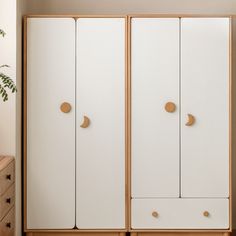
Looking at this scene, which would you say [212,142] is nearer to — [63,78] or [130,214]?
[130,214]

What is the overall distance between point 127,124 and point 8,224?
41.1 inches

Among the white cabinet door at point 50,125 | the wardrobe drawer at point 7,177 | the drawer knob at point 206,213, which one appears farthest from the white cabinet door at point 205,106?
the wardrobe drawer at point 7,177

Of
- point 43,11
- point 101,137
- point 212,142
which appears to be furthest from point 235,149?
point 43,11

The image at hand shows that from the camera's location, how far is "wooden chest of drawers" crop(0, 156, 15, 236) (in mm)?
2967

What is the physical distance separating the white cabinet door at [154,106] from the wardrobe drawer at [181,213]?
0.07 m

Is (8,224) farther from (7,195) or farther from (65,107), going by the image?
(65,107)

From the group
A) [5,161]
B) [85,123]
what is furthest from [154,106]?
[5,161]

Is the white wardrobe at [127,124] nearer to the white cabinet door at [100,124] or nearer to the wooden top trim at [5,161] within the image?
the white cabinet door at [100,124]

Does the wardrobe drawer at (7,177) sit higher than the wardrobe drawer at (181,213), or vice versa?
the wardrobe drawer at (7,177)

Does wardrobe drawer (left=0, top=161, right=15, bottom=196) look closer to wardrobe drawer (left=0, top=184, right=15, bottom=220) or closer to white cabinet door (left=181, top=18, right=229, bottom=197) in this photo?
wardrobe drawer (left=0, top=184, right=15, bottom=220)

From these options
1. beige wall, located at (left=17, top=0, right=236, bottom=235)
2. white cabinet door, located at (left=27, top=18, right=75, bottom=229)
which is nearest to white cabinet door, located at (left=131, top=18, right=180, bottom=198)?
white cabinet door, located at (left=27, top=18, right=75, bottom=229)

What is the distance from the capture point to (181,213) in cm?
Result: 356

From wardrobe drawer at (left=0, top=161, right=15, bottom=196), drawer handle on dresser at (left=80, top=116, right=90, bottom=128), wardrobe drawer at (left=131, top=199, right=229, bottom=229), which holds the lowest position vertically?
wardrobe drawer at (left=131, top=199, right=229, bottom=229)

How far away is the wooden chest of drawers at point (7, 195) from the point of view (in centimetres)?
297
